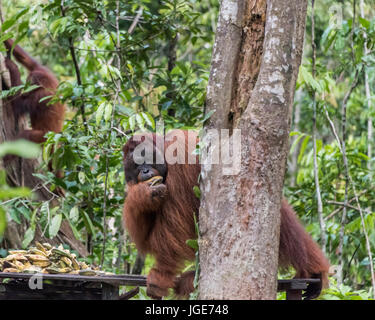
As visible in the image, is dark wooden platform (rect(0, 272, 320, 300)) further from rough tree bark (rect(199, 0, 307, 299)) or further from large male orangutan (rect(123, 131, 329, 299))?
rough tree bark (rect(199, 0, 307, 299))

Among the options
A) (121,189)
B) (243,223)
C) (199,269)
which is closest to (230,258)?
(243,223)

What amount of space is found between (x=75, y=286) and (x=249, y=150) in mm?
1476

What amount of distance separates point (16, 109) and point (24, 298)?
9.58 ft

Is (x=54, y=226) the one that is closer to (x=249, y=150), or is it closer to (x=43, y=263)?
(x=43, y=263)

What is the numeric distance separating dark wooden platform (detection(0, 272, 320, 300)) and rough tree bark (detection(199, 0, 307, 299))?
849mm

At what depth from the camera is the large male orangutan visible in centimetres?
282

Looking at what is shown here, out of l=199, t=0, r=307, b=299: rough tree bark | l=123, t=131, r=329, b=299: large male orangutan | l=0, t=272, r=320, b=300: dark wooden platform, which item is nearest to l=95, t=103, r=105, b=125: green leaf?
l=123, t=131, r=329, b=299: large male orangutan

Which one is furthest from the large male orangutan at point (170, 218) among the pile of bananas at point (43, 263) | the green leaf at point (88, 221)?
the green leaf at point (88, 221)

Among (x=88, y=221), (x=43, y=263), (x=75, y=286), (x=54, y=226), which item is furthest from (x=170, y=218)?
(x=88, y=221)

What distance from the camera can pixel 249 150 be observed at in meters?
1.93

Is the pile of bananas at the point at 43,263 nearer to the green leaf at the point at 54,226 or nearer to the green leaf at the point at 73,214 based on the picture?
the green leaf at the point at 54,226

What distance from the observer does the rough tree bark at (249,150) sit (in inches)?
72.5

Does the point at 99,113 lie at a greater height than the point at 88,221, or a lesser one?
greater

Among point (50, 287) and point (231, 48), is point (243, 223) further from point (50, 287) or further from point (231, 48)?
point (50, 287)
